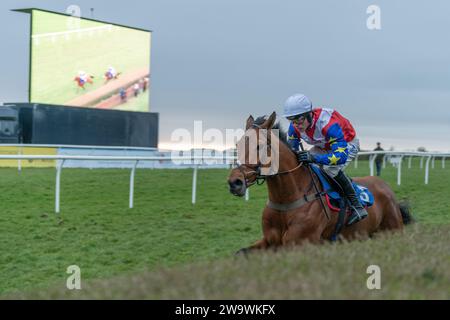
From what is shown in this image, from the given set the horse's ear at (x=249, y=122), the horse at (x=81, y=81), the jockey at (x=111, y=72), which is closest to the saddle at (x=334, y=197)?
the horse's ear at (x=249, y=122)

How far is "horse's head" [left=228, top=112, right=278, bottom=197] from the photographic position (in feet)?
15.4

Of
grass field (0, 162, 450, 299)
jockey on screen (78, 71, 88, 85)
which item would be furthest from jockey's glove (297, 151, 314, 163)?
jockey on screen (78, 71, 88, 85)

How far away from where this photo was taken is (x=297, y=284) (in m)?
2.88

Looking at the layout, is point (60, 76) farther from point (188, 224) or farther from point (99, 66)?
point (188, 224)

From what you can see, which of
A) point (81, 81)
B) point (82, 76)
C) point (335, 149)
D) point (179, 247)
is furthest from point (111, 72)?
point (335, 149)

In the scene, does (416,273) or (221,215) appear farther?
(221,215)

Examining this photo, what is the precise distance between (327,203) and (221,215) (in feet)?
15.6

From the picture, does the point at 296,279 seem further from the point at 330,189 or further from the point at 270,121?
the point at 330,189

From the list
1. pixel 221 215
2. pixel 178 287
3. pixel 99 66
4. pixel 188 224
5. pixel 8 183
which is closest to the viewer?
pixel 178 287

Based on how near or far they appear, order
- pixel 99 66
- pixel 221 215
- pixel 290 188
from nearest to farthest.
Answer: pixel 290 188
pixel 221 215
pixel 99 66

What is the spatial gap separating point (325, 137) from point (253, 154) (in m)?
0.82

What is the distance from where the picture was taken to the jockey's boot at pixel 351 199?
5.57 metres

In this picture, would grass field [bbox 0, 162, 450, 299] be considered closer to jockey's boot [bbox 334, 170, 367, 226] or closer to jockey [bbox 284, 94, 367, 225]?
jockey's boot [bbox 334, 170, 367, 226]

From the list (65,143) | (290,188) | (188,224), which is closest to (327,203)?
(290,188)
